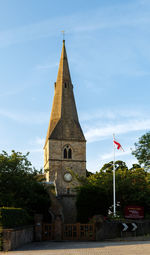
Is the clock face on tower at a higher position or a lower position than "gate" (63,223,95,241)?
higher

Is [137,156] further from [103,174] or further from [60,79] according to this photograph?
[60,79]

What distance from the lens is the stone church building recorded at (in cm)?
5444

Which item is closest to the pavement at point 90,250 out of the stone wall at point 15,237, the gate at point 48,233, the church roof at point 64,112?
the stone wall at point 15,237

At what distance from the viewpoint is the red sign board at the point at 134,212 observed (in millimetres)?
26688

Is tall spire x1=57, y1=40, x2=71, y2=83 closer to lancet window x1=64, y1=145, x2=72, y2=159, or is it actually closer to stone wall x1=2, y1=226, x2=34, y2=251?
lancet window x1=64, y1=145, x2=72, y2=159

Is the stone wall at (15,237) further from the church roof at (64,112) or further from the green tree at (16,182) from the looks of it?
the church roof at (64,112)

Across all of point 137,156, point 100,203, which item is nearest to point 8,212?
point 100,203

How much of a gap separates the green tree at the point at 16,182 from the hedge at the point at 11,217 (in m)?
2.49

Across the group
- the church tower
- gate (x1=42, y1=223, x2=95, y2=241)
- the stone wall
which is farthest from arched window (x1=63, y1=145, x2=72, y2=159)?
the stone wall

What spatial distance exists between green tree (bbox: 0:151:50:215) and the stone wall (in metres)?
3.12

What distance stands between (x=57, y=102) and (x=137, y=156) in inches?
1104

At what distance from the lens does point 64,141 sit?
57.2 metres

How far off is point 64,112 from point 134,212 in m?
35.0

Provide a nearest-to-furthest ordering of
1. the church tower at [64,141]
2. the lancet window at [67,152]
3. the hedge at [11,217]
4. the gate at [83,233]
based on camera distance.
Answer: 1. the hedge at [11,217]
2. the gate at [83,233]
3. the church tower at [64,141]
4. the lancet window at [67,152]
